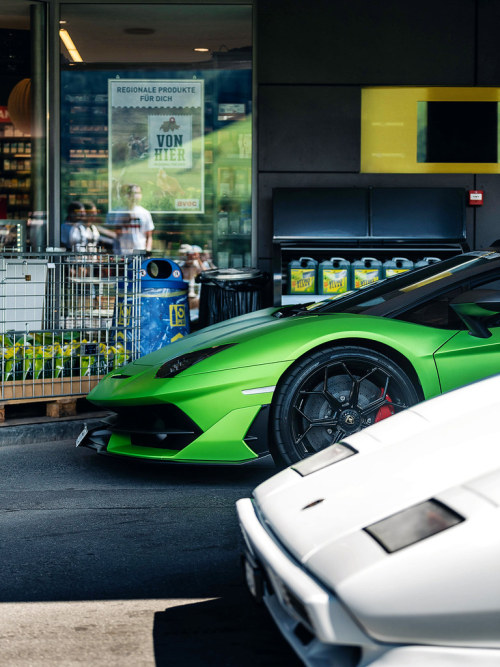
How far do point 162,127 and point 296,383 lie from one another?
19.7ft

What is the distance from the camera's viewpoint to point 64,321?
6.39 metres

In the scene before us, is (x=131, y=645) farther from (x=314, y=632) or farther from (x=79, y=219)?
(x=79, y=219)

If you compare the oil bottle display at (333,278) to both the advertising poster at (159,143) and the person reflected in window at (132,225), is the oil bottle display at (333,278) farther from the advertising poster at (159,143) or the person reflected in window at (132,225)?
the person reflected in window at (132,225)

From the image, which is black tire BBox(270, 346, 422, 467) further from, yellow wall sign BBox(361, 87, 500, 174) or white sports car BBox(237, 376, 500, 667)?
yellow wall sign BBox(361, 87, 500, 174)

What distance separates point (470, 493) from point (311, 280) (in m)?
6.40

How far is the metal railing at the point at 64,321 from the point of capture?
6.14 metres

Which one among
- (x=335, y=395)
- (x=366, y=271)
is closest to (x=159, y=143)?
(x=366, y=271)

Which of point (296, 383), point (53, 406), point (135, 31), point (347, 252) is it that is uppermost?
point (135, 31)

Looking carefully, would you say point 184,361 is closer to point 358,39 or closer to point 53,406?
point 53,406

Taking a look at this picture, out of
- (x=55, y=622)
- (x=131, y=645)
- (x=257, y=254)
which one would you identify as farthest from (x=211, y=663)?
(x=257, y=254)

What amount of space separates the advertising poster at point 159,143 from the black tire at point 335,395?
5.57m

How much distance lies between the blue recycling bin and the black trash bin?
1446 mm

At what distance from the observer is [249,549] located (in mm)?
2451

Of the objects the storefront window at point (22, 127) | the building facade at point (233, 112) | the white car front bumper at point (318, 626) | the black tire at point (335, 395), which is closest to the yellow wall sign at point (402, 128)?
the building facade at point (233, 112)
